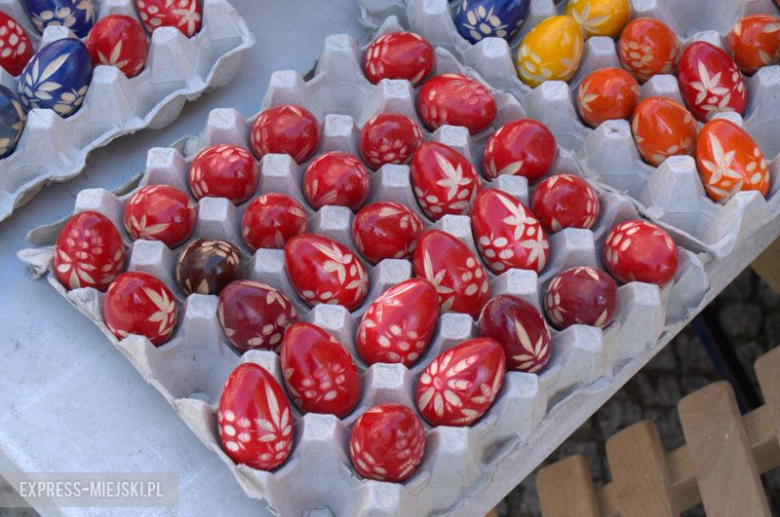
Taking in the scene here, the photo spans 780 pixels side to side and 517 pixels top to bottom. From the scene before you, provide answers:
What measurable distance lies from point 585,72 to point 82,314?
78cm

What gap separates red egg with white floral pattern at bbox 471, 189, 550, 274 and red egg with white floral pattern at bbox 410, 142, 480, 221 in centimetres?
5

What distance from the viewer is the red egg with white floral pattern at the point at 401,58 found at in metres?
1.40

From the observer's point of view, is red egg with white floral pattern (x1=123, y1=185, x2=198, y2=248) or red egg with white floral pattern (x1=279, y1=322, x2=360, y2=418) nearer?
red egg with white floral pattern (x1=279, y1=322, x2=360, y2=418)

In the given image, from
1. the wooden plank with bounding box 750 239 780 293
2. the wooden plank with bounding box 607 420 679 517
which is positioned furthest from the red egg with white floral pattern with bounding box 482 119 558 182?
the wooden plank with bounding box 750 239 780 293

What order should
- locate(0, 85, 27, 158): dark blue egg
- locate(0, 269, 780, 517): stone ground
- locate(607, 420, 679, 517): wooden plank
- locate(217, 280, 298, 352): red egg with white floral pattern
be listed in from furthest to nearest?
locate(0, 269, 780, 517): stone ground < locate(607, 420, 679, 517): wooden plank < locate(0, 85, 27, 158): dark blue egg < locate(217, 280, 298, 352): red egg with white floral pattern

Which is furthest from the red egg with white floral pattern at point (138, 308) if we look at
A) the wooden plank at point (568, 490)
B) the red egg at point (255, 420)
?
the wooden plank at point (568, 490)

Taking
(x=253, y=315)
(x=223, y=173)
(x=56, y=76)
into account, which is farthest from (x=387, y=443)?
(x=56, y=76)

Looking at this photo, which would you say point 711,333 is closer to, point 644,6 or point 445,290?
point 644,6

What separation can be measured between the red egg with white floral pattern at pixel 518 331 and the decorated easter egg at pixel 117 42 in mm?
597

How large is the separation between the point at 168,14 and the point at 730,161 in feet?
2.54

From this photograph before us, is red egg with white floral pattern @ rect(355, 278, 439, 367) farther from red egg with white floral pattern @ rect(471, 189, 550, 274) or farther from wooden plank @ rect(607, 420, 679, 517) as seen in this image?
wooden plank @ rect(607, 420, 679, 517)

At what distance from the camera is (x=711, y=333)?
6.82ft

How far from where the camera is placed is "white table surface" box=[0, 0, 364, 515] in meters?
1.07

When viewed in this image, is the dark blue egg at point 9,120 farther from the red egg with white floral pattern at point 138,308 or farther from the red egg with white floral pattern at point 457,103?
the red egg with white floral pattern at point 457,103
